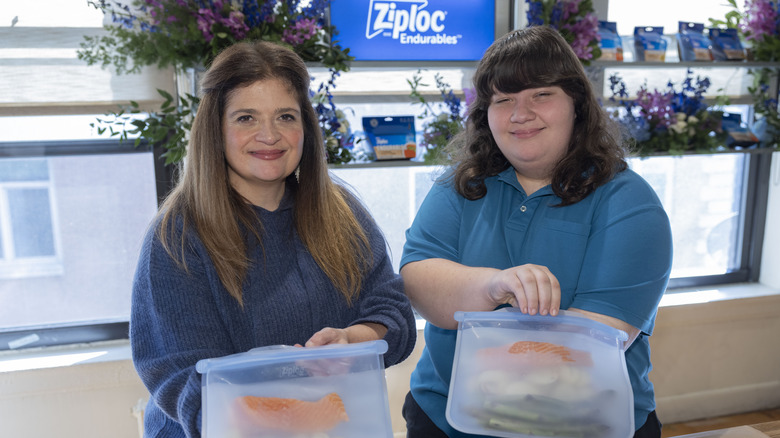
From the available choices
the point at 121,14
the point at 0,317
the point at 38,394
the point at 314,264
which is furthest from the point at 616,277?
the point at 0,317

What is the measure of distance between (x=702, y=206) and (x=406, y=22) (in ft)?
6.09

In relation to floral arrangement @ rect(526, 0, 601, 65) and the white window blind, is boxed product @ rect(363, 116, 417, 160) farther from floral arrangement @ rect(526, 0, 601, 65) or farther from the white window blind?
the white window blind

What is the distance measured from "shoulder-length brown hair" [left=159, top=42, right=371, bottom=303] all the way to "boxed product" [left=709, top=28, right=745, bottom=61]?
2079 millimetres

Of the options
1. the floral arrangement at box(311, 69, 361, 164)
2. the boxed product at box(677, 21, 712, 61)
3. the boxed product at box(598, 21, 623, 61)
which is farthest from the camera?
the boxed product at box(677, 21, 712, 61)

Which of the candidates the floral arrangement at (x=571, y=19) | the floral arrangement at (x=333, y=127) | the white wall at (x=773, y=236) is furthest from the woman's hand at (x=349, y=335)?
the white wall at (x=773, y=236)

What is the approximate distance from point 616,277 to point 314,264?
Result: 2.06ft

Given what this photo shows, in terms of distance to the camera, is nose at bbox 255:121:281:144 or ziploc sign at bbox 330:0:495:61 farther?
ziploc sign at bbox 330:0:495:61

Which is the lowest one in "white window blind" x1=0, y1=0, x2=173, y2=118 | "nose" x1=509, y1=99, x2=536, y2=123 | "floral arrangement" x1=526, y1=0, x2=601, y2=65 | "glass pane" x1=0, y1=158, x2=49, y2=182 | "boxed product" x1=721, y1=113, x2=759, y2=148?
"glass pane" x1=0, y1=158, x2=49, y2=182

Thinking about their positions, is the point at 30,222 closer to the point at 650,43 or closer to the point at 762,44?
the point at 650,43

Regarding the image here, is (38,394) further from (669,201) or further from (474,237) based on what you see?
(669,201)

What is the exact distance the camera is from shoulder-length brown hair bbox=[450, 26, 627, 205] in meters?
1.21

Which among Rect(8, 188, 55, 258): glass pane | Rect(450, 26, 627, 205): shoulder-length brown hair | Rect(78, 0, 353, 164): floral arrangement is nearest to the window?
Rect(8, 188, 55, 258): glass pane

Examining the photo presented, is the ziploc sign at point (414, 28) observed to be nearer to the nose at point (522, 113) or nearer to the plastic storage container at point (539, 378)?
the nose at point (522, 113)

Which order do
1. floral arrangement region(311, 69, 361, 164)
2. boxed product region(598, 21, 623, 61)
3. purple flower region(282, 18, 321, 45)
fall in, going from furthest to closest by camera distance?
boxed product region(598, 21, 623, 61) → floral arrangement region(311, 69, 361, 164) → purple flower region(282, 18, 321, 45)
